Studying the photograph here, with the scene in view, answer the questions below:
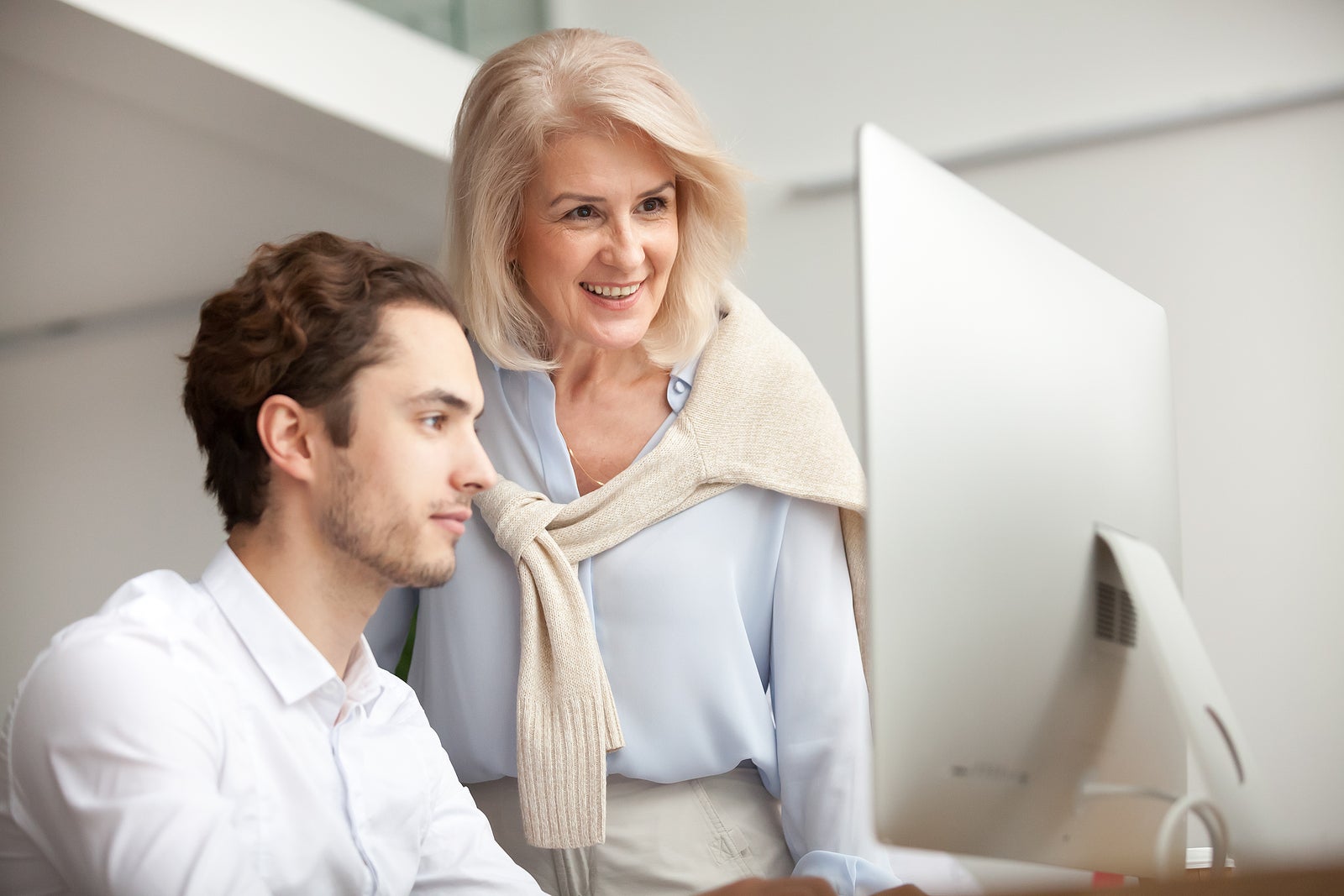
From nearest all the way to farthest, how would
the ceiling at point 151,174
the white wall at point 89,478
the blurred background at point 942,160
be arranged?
1. the ceiling at point 151,174
2. the blurred background at point 942,160
3. the white wall at point 89,478

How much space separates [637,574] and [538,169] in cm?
45

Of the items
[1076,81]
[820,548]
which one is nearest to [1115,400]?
[820,548]

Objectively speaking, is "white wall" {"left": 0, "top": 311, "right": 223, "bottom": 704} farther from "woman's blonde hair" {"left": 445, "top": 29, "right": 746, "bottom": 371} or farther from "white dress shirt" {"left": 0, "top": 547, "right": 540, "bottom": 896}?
"white dress shirt" {"left": 0, "top": 547, "right": 540, "bottom": 896}

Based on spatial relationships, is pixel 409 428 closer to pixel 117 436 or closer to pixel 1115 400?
pixel 1115 400

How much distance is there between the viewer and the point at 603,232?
4.19 ft

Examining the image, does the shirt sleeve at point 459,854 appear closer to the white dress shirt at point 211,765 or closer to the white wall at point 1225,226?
the white dress shirt at point 211,765

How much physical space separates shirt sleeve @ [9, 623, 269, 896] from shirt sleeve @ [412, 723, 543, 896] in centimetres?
26

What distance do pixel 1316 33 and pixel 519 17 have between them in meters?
1.91

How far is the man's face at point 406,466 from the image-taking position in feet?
3.29

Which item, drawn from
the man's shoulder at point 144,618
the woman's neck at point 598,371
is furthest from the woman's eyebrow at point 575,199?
the man's shoulder at point 144,618

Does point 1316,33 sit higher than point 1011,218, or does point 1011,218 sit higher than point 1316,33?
point 1316,33

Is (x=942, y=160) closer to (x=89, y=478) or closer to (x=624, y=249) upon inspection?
(x=624, y=249)

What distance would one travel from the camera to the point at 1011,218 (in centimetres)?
76

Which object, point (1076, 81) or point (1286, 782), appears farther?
point (1076, 81)
